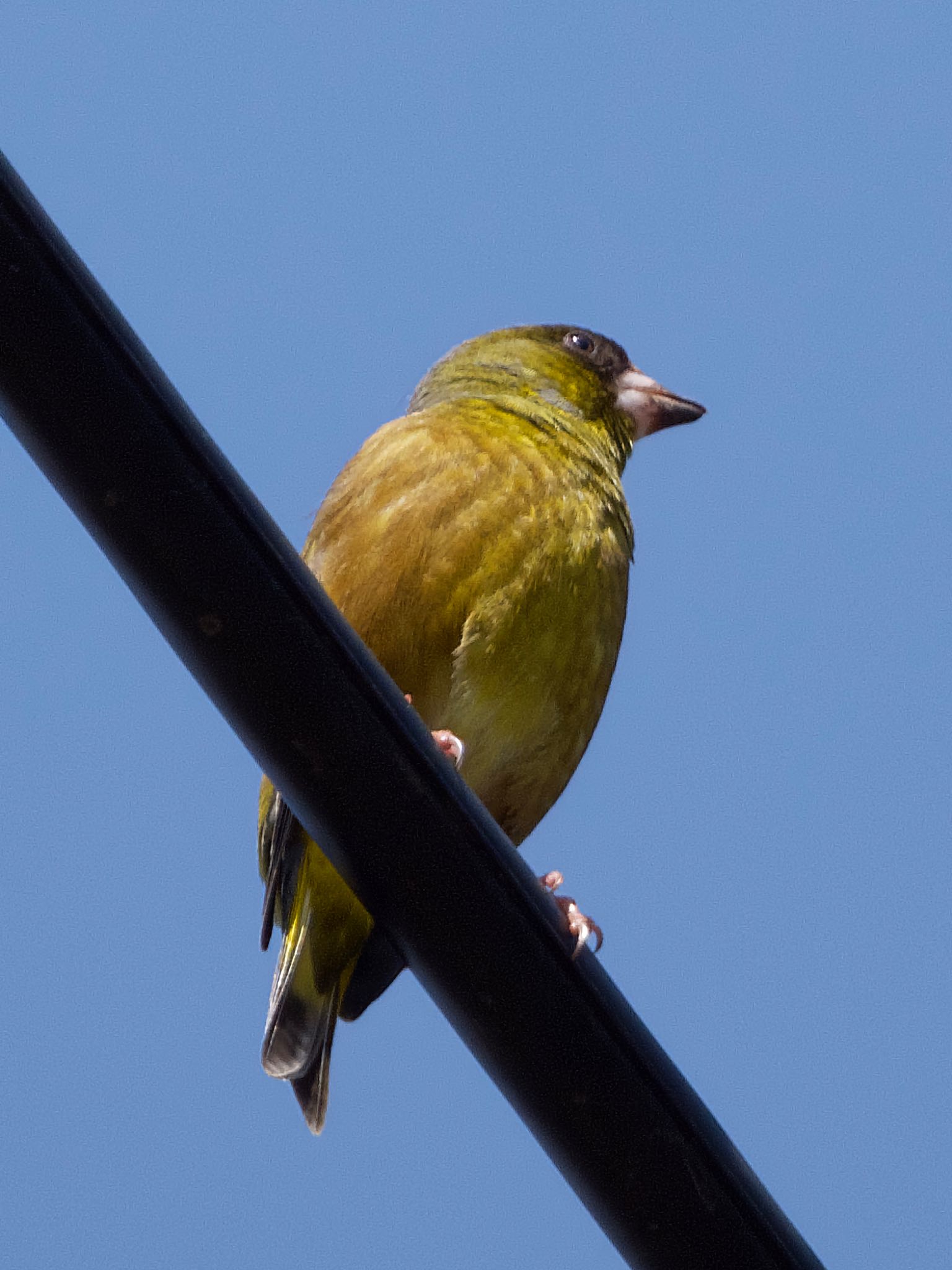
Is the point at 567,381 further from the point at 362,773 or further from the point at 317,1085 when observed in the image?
the point at 362,773

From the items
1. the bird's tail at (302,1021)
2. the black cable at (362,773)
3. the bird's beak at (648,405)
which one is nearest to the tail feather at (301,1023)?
the bird's tail at (302,1021)

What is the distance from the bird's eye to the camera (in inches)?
162

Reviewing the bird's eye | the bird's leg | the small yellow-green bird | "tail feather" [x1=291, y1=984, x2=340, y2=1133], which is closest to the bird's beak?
the bird's eye

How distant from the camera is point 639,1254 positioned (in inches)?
72.0

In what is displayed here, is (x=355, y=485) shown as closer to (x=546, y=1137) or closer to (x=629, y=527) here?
(x=629, y=527)

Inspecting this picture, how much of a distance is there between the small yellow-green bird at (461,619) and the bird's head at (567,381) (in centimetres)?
43

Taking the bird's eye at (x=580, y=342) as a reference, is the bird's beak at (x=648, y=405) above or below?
below

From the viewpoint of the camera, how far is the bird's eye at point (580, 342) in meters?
4.11

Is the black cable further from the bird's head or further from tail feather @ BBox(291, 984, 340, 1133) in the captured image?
the bird's head

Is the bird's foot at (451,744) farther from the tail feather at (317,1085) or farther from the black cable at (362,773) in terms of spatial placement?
the black cable at (362,773)

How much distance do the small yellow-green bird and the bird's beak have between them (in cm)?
67

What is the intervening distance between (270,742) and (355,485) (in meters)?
1.61

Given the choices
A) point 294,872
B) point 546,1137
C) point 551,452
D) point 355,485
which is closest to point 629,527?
point 551,452

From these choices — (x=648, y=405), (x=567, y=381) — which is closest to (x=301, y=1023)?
(x=567, y=381)
